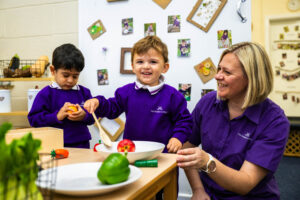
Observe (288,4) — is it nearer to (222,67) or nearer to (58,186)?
(222,67)

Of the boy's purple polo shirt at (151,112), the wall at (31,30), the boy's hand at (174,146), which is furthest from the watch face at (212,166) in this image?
the wall at (31,30)

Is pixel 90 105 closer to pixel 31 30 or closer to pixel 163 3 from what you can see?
pixel 163 3

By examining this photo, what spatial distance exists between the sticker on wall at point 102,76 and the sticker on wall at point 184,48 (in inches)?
25.2

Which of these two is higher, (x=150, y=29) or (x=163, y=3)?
(x=163, y=3)

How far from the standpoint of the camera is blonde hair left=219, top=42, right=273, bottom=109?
1.13 meters

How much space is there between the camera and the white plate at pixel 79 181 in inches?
23.4

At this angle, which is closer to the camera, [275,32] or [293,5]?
[293,5]

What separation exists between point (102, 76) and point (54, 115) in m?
0.83

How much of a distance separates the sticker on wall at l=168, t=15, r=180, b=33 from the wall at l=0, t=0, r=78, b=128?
34.6 inches

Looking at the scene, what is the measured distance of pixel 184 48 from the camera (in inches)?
79.0

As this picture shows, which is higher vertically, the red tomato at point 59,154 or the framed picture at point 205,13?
the framed picture at point 205,13

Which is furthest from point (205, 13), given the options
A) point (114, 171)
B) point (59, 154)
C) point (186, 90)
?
point (114, 171)

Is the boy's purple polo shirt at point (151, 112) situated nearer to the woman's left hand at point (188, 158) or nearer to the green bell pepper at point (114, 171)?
the woman's left hand at point (188, 158)

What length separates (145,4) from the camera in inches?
83.3
